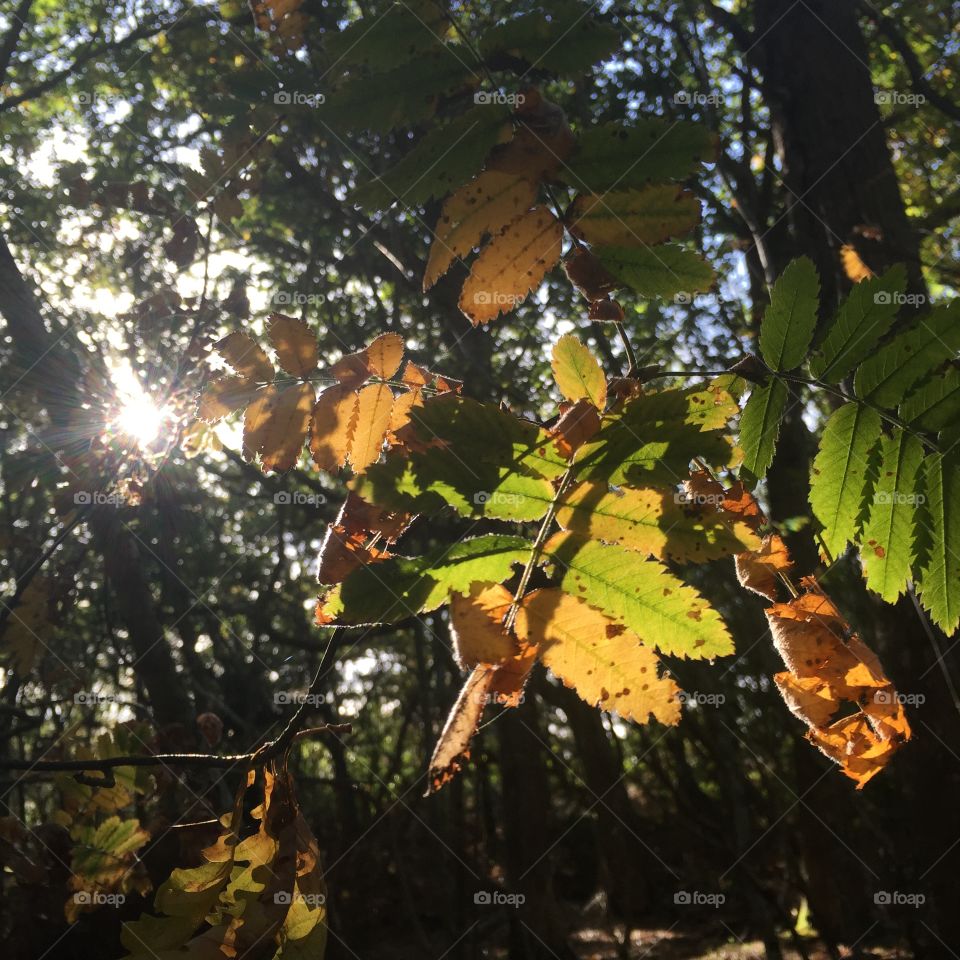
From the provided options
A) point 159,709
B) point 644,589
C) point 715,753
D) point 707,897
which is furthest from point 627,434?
point 707,897

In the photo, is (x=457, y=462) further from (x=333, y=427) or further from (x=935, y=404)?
(x=935, y=404)

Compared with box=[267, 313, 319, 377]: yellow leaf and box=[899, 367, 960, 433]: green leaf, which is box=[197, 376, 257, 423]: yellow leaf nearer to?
box=[267, 313, 319, 377]: yellow leaf

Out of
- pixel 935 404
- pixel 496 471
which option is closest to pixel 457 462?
pixel 496 471

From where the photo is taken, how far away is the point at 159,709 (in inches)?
170

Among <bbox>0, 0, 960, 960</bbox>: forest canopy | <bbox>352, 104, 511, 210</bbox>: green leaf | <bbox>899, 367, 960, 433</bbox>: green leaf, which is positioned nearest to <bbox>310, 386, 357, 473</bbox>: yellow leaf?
<bbox>0, 0, 960, 960</bbox>: forest canopy

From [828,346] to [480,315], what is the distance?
541 millimetres

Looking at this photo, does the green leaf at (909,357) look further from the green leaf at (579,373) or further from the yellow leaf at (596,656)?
the yellow leaf at (596,656)

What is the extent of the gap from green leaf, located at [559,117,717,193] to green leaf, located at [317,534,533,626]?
0.47 metres

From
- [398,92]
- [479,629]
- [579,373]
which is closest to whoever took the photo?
[479,629]

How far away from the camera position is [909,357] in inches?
42.9

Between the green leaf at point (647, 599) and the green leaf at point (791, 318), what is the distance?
43 centimetres

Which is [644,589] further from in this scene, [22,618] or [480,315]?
[22,618]

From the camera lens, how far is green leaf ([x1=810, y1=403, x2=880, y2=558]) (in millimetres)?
1115

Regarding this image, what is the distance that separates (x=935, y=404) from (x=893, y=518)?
17 centimetres
